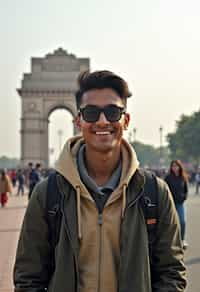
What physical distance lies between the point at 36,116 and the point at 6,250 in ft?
202

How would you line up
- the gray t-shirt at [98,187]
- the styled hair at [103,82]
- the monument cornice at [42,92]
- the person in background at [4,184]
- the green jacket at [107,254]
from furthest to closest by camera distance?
the monument cornice at [42,92], the person in background at [4,184], the styled hair at [103,82], the gray t-shirt at [98,187], the green jacket at [107,254]

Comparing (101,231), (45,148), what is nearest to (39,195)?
(101,231)

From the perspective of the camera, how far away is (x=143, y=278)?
3041 mm

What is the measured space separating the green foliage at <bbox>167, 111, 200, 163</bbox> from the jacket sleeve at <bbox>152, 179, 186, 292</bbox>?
85.4 meters

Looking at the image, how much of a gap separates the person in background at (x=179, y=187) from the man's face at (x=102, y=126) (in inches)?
342

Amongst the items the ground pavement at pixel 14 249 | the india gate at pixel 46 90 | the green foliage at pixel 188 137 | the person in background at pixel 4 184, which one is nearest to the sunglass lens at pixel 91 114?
the ground pavement at pixel 14 249

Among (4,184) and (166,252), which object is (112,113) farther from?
(4,184)

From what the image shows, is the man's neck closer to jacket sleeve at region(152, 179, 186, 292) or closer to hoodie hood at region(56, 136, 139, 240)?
hoodie hood at region(56, 136, 139, 240)

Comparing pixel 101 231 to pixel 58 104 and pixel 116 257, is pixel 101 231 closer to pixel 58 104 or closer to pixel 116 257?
pixel 116 257

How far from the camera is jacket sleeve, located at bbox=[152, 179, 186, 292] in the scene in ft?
10.3

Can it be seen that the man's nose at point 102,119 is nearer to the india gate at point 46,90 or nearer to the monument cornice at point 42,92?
the india gate at point 46,90

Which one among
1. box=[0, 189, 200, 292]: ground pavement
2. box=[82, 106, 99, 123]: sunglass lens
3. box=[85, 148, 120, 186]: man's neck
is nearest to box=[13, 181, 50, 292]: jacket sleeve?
box=[85, 148, 120, 186]: man's neck

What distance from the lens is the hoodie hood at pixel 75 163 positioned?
3151mm

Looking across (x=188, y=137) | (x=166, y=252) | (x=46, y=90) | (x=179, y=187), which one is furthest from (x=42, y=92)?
(x=166, y=252)
